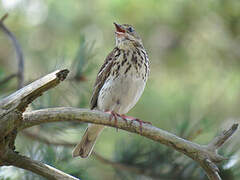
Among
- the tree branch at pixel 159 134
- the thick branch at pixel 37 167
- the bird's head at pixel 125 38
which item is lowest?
the thick branch at pixel 37 167

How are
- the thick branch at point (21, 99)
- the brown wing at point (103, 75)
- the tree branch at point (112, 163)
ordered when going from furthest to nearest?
the brown wing at point (103, 75), the tree branch at point (112, 163), the thick branch at point (21, 99)

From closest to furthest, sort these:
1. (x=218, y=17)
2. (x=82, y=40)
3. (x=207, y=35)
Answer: (x=82, y=40) → (x=218, y=17) → (x=207, y=35)

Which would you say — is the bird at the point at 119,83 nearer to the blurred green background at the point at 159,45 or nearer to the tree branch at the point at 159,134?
the blurred green background at the point at 159,45

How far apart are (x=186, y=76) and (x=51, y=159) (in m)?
4.49

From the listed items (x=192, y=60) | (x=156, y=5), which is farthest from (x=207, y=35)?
(x=156, y=5)

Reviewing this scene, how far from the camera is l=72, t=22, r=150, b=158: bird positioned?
4.55 meters

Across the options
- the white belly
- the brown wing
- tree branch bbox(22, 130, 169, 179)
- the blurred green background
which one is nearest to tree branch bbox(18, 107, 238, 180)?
tree branch bbox(22, 130, 169, 179)

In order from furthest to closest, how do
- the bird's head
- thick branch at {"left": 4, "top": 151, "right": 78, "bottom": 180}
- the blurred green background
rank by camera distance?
the blurred green background → the bird's head → thick branch at {"left": 4, "top": 151, "right": 78, "bottom": 180}

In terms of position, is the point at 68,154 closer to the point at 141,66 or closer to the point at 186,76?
the point at 141,66

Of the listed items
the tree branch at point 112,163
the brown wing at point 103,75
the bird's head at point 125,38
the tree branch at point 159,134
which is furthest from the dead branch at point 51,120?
the bird's head at point 125,38

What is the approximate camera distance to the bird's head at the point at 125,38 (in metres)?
4.97

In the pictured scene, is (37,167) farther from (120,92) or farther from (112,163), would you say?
(120,92)

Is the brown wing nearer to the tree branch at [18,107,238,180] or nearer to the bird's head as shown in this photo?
the bird's head

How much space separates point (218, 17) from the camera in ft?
23.4
